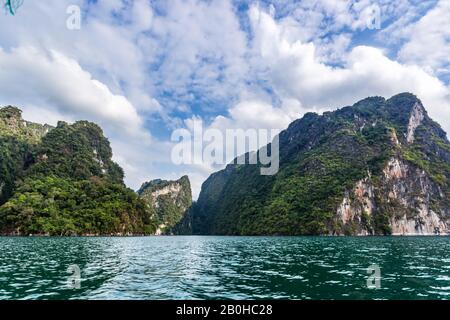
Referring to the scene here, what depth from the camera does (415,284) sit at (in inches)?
1017

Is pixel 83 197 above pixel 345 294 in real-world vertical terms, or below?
above

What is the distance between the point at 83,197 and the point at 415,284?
7378 inches

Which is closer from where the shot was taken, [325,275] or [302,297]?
[302,297]

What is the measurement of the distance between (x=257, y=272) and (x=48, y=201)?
6381 inches
